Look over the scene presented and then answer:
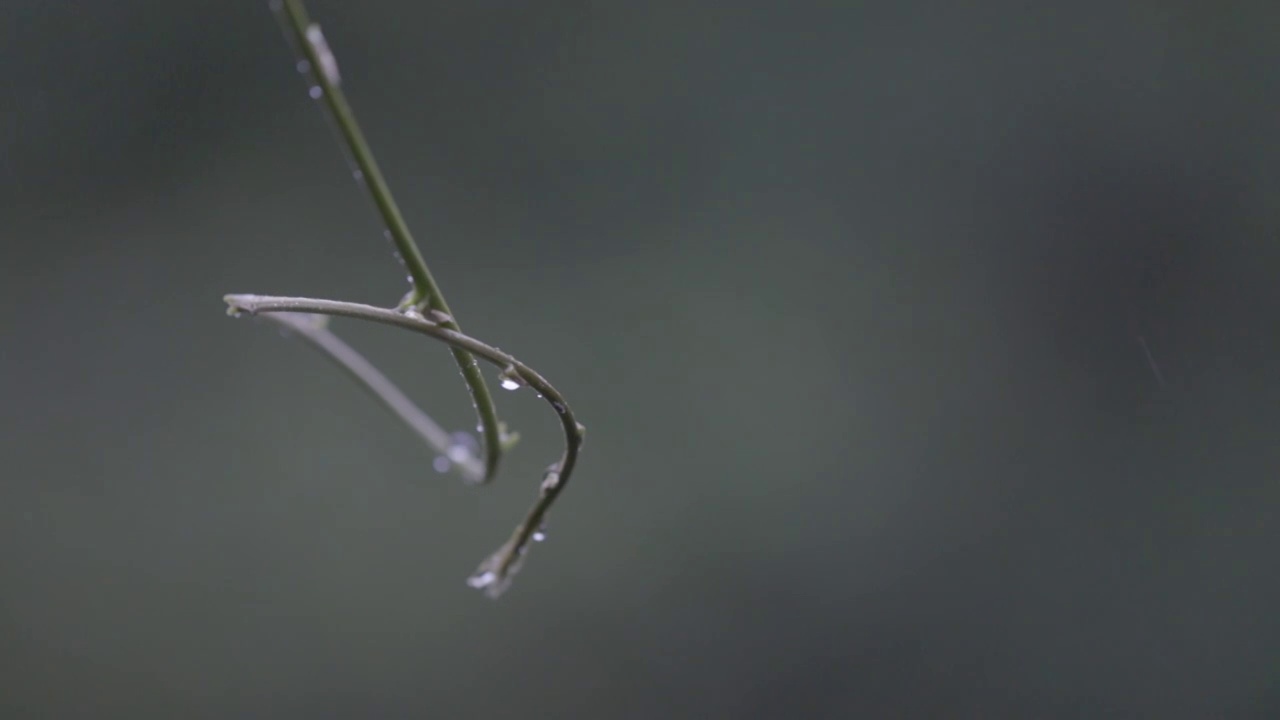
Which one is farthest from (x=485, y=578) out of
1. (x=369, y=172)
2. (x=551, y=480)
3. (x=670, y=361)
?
(x=670, y=361)

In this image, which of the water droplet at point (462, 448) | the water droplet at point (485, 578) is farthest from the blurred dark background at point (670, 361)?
the water droplet at point (485, 578)

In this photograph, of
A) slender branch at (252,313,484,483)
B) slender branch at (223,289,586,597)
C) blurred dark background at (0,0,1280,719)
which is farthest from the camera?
blurred dark background at (0,0,1280,719)

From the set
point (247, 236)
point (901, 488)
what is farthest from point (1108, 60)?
point (247, 236)

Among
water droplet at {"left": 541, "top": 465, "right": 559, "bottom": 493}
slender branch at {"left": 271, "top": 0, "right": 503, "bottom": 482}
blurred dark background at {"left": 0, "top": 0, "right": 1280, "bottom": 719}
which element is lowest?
blurred dark background at {"left": 0, "top": 0, "right": 1280, "bottom": 719}

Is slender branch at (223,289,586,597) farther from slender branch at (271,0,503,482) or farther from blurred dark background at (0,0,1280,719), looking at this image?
blurred dark background at (0,0,1280,719)

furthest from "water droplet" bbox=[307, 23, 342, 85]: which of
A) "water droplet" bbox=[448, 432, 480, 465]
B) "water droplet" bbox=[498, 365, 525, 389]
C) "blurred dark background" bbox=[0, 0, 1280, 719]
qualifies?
"blurred dark background" bbox=[0, 0, 1280, 719]

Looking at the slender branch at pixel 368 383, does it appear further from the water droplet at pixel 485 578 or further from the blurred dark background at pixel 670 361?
the blurred dark background at pixel 670 361

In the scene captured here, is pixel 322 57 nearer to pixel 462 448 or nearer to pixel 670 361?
pixel 462 448
